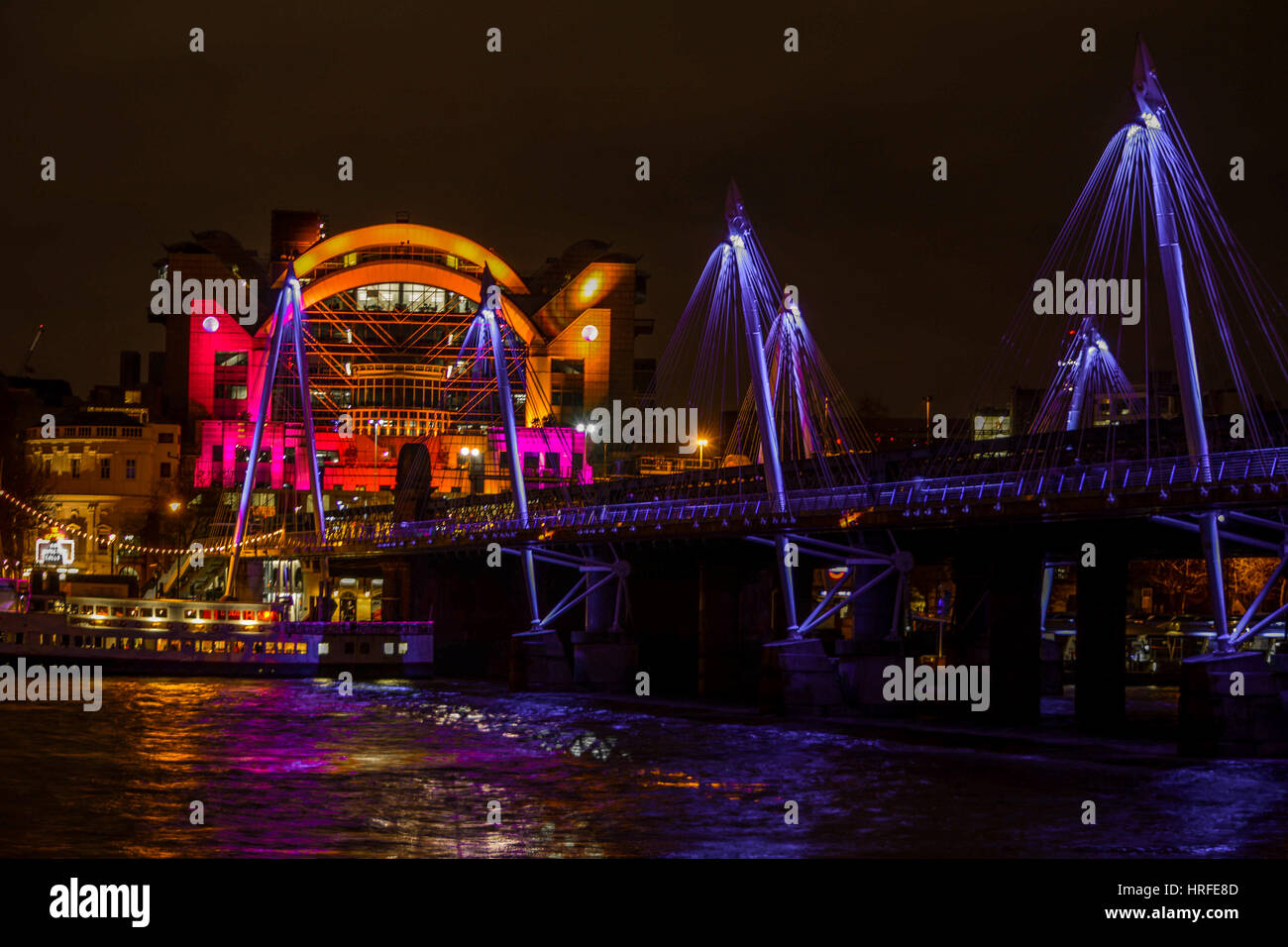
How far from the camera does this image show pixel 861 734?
5134 centimetres

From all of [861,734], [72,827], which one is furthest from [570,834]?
[861,734]

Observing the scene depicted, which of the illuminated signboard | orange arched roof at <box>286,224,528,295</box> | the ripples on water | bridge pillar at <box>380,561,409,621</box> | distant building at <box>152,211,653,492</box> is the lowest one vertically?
the ripples on water

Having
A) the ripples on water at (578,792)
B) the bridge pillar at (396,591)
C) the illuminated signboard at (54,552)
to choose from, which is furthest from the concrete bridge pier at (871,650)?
the illuminated signboard at (54,552)

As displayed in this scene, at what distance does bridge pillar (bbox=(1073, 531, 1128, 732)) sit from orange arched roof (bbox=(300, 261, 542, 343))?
9612 cm

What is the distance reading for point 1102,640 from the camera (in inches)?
2111

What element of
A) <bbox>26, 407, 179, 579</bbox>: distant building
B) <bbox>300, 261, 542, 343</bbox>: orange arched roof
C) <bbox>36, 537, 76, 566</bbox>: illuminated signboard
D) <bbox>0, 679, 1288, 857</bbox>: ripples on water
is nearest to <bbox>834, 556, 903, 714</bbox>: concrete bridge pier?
<bbox>0, 679, 1288, 857</bbox>: ripples on water

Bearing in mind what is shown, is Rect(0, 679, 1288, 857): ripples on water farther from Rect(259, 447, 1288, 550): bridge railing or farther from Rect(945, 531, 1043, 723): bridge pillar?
Rect(259, 447, 1288, 550): bridge railing

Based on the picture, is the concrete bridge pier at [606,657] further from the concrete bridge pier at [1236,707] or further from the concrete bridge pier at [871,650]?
A: the concrete bridge pier at [1236,707]

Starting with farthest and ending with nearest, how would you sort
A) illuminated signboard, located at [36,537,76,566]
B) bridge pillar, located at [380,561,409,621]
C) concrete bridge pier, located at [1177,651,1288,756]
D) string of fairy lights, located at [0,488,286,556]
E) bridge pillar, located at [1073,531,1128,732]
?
string of fairy lights, located at [0,488,286,556] < bridge pillar, located at [380,561,409,621] < illuminated signboard, located at [36,537,76,566] < bridge pillar, located at [1073,531,1128,732] < concrete bridge pier, located at [1177,651,1288,756]

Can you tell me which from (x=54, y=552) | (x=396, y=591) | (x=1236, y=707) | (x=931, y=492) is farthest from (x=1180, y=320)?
(x=54, y=552)

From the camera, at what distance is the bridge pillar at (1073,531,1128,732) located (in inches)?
2066

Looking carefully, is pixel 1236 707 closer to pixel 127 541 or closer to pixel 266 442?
pixel 127 541

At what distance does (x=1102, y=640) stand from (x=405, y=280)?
336ft

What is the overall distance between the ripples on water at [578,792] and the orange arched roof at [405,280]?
302 feet
